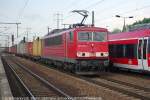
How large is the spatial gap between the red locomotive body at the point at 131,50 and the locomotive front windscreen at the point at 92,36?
5.19 feet

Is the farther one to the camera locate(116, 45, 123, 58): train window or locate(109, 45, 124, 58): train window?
locate(109, 45, 124, 58): train window

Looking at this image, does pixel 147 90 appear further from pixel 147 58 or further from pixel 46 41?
pixel 46 41

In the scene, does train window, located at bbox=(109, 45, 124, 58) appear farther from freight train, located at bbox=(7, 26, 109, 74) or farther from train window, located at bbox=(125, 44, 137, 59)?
freight train, located at bbox=(7, 26, 109, 74)

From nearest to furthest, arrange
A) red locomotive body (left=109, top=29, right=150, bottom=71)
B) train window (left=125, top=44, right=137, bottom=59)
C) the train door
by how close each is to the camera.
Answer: the train door → red locomotive body (left=109, top=29, right=150, bottom=71) → train window (left=125, top=44, right=137, bottom=59)

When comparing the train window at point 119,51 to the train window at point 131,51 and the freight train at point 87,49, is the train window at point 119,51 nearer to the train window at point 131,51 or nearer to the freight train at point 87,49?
the train window at point 131,51

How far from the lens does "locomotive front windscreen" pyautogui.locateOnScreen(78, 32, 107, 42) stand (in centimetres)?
2288

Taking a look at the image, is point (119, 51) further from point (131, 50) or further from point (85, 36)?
point (85, 36)

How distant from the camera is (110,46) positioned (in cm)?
2672

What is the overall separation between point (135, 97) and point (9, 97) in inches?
187

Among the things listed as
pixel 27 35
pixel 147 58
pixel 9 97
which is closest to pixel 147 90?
pixel 147 58

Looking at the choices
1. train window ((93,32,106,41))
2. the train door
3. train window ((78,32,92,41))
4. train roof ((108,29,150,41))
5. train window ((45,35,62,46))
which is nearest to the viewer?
the train door

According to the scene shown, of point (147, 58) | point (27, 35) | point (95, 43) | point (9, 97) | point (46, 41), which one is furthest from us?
point (27, 35)

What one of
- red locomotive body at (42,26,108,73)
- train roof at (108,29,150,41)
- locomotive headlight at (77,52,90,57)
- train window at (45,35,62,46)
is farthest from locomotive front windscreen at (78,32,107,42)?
train window at (45,35,62,46)

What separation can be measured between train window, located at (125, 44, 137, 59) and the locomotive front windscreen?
5.46ft
